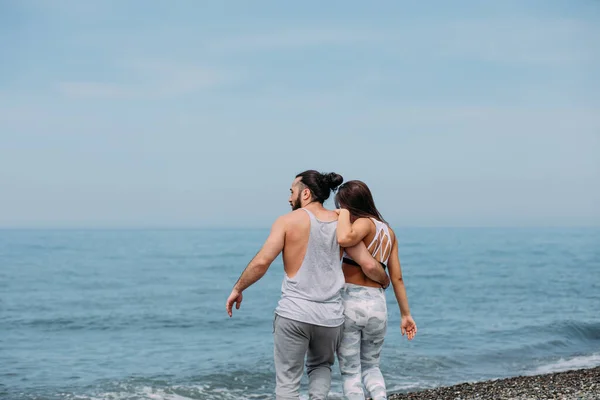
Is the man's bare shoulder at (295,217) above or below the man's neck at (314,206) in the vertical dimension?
below

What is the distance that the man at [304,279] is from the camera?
4.59 meters

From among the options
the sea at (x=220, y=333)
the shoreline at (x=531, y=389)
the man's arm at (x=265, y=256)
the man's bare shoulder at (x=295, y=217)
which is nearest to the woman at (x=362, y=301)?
the man's bare shoulder at (x=295, y=217)

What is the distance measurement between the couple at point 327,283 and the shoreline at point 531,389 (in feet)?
10.2

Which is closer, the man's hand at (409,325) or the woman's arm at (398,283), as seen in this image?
the woman's arm at (398,283)

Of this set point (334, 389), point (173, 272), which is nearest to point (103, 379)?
point (334, 389)

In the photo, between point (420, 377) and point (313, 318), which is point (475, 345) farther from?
point (313, 318)

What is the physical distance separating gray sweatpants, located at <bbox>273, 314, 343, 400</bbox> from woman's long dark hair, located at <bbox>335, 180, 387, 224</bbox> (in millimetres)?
811

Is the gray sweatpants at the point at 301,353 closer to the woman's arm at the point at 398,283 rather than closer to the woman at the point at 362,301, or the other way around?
the woman at the point at 362,301

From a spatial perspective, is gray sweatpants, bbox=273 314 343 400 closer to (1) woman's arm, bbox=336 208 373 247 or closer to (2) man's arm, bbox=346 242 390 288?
(2) man's arm, bbox=346 242 390 288

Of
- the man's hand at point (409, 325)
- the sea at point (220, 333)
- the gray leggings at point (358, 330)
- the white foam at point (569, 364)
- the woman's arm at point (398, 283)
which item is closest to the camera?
the gray leggings at point (358, 330)

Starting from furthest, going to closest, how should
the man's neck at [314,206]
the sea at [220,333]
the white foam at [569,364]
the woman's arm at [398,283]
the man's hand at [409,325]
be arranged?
the white foam at [569,364] < the sea at [220,333] < the man's hand at [409,325] < the woman's arm at [398,283] < the man's neck at [314,206]

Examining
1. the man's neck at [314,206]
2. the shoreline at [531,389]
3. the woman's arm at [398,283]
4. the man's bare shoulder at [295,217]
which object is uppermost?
the man's neck at [314,206]

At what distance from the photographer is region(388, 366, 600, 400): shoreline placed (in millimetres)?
7359

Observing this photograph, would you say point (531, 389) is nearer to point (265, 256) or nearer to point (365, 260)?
point (365, 260)
